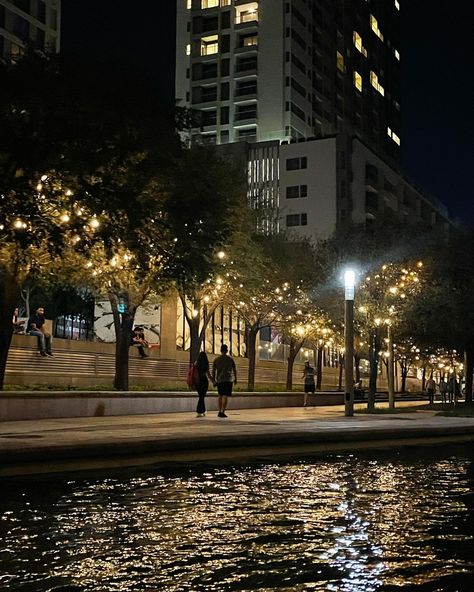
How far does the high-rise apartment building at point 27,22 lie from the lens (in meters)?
72.7

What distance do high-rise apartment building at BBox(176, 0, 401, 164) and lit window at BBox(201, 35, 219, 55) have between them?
0.44 ft

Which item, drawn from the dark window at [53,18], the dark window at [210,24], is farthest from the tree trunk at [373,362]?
the dark window at [210,24]

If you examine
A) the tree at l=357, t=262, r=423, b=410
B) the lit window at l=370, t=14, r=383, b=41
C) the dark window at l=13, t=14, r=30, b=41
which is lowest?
the tree at l=357, t=262, r=423, b=410

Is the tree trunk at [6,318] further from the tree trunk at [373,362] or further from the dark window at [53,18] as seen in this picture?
the dark window at [53,18]

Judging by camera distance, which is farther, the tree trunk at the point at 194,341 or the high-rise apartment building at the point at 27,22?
the high-rise apartment building at the point at 27,22

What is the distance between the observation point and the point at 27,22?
75.6m

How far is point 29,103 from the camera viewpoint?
1836cm

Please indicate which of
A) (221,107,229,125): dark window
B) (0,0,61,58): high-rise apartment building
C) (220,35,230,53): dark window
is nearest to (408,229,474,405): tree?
(0,0,61,58): high-rise apartment building

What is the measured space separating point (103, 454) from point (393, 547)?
715 cm

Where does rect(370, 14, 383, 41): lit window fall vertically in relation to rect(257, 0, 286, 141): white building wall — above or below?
above

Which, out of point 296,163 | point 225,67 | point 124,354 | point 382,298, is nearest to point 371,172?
point 296,163

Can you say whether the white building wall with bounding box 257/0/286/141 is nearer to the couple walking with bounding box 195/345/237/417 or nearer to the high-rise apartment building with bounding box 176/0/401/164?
the high-rise apartment building with bounding box 176/0/401/164

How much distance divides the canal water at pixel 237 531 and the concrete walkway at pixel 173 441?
1.10 m

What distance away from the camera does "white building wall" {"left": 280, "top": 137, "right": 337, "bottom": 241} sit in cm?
8862
